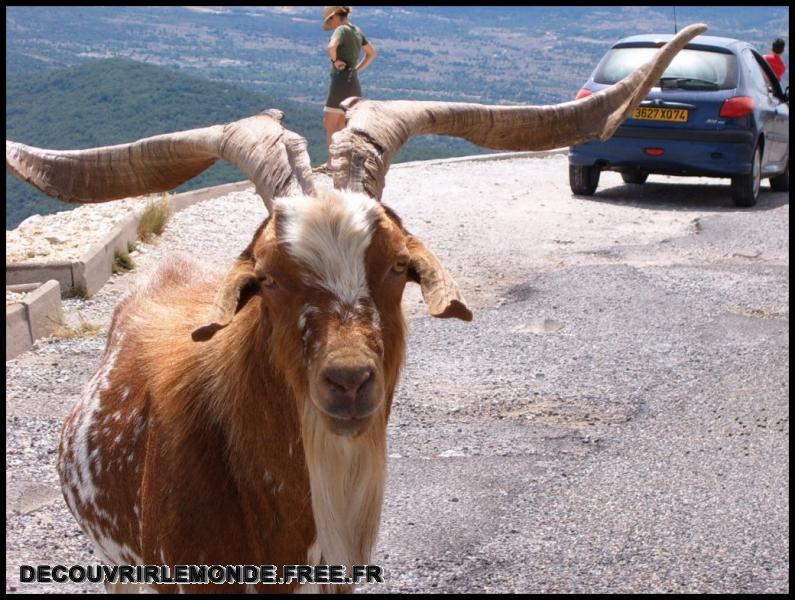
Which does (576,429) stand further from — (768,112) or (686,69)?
(768,112)

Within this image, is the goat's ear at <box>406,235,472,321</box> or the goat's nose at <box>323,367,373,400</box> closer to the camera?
the goat's nose at <box>323,367,373,400</box>

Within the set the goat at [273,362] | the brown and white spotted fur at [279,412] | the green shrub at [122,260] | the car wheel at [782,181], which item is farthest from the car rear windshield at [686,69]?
the brown and white spotted fur at [279,412]

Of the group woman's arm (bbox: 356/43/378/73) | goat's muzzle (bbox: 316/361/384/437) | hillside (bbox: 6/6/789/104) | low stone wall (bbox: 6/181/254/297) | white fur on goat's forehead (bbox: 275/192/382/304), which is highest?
white fur on goat's forehead (bbox: 275/192/382/304)

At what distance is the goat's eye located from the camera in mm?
3430

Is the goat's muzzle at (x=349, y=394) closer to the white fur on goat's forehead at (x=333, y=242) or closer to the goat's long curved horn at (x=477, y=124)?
the white fur on goat's forehead at (x=333, y=242)

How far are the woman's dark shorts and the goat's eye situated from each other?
37.2ft

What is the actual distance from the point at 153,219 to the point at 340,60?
3546 mm

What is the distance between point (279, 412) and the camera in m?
3.67

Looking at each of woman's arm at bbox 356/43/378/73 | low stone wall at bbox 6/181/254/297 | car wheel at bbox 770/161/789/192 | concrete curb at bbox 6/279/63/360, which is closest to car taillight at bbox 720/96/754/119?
car wheel at bbox 770/161/789/192

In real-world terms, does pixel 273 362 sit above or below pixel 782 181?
above

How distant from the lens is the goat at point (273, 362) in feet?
11.0

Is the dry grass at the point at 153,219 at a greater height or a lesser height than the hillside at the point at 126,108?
greater

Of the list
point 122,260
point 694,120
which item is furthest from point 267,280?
point 694,120

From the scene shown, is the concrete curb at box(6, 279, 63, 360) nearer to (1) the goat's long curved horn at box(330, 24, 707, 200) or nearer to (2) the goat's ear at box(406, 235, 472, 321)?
(1) the goat's long curved horn at box(330, 24, 707, 200)
